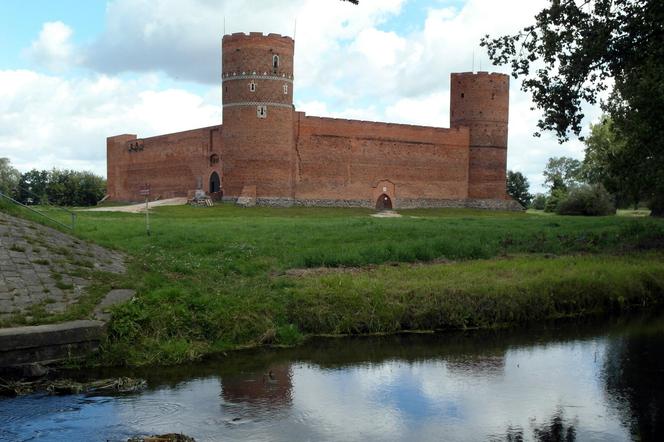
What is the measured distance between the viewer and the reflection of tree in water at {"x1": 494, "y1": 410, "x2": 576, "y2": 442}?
6.82 metres

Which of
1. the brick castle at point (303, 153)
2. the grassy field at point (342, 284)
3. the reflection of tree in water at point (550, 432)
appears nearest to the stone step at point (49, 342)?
the grassy field at point (342, 284)

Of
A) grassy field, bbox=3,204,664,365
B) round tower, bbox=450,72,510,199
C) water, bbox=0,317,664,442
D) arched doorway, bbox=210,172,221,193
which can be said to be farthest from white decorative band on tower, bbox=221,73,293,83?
water, bbox=0,317,664,442

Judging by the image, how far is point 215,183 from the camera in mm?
47219

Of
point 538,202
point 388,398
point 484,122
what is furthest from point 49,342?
point 538,202

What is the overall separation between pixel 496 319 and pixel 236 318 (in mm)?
4394

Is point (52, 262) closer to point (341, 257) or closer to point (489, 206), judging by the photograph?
point (341, 257)

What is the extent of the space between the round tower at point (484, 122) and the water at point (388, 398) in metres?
45.0

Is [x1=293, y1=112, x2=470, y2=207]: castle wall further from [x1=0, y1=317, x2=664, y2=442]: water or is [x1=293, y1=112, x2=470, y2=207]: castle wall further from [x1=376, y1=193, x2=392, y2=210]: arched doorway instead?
[x1=0, y1=317, x2=664, y2=442]: water

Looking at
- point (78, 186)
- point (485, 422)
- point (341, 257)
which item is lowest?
point (485, 422)

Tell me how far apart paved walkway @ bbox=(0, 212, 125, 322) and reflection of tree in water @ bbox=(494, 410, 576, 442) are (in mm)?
5820

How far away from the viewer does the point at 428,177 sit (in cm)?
5372

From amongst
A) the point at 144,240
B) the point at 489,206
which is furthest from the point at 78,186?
the point at 144,240

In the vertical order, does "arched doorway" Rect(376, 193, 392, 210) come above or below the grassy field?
above

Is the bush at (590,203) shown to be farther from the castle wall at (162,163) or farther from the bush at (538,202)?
the bush at (538,202)
